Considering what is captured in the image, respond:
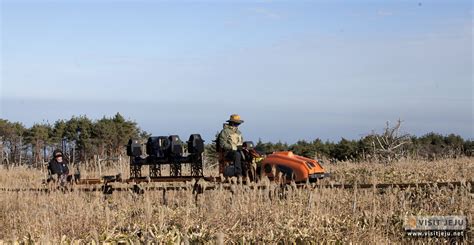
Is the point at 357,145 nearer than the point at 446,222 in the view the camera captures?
No

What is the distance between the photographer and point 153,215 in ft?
29.7

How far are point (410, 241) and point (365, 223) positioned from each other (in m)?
0.55

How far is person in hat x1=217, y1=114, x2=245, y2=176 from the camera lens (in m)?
13.2

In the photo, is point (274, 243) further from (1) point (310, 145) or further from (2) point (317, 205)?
(1) point (310, 145)

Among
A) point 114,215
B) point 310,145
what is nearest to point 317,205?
point 114,215

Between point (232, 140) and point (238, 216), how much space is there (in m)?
5.08

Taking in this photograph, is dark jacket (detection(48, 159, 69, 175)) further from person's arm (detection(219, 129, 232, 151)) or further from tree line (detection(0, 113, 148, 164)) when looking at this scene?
tree line (detection(0, 113, 148, 164))

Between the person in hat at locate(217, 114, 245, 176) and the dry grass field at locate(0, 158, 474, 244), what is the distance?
1.93 m

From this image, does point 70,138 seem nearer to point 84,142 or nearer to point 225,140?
point 84,142

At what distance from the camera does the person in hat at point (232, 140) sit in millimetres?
13180

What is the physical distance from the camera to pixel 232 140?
44.4 feet

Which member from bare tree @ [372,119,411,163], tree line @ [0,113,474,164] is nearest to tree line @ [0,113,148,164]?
tree line @ [0,113,474,164]

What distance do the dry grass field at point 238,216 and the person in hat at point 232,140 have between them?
1.93 m

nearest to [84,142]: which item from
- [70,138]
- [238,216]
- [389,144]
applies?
[70,138]
